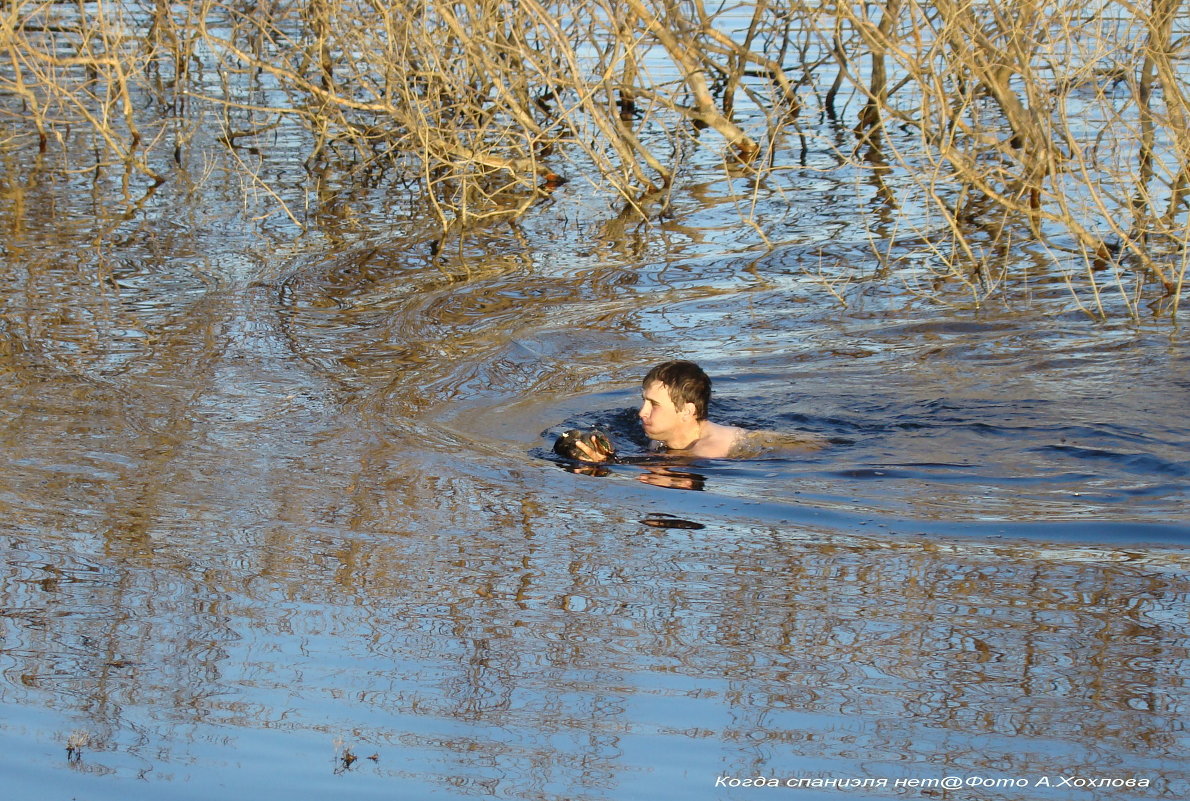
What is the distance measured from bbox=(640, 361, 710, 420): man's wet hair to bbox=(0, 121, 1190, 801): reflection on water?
1.12 feet

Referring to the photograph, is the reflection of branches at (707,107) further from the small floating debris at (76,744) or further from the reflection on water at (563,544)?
the small floating debris at (76,744)

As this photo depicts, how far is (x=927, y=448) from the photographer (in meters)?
7.01

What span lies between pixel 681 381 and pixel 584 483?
32.7 inches

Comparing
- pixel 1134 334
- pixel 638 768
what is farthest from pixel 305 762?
pixel 1134 334

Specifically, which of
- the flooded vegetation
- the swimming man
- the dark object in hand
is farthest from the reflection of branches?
the dark object in hand

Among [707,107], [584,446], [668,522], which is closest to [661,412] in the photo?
[584,446]

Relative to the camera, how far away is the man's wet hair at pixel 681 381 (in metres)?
6.84

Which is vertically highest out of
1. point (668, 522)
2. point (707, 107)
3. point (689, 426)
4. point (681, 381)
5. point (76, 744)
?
point (707, 107)

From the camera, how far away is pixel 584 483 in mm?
6324

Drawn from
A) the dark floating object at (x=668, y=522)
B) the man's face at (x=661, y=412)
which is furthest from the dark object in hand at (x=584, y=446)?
the dark floating object at (x=668, y=522)

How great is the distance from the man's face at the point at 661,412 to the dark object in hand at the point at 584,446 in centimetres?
34

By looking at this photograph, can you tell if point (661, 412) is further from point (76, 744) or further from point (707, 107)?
point (707, 107)

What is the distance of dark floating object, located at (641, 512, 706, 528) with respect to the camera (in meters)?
5.71

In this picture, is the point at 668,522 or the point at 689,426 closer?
the point at 668,522
